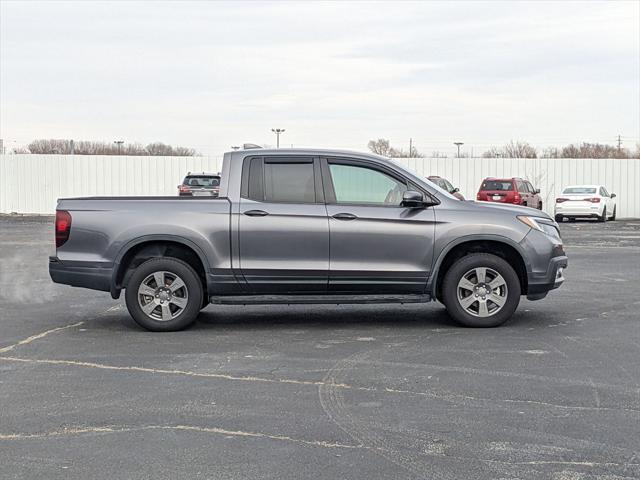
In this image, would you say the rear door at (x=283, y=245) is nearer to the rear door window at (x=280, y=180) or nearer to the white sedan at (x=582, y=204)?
the rear door window at (x=280, y=180)

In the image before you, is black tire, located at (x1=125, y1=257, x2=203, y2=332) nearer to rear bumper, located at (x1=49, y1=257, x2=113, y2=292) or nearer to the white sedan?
rear bumper, located at (x1=49, y1=257, x2=113, y2=292)

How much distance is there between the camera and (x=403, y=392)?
6.70 metres

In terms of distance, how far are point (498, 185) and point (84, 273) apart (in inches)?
1125

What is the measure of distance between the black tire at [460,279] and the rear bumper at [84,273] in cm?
352

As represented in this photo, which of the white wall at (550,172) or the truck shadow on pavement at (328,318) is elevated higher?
the white wall at (550,172)

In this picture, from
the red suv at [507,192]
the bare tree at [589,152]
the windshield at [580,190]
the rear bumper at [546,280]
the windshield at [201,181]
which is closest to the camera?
the rear bumper at [546,280]

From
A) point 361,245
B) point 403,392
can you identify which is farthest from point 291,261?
point 403,392

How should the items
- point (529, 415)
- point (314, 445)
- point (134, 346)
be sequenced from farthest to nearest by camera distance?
point (134, 346), point (529, 415), point (314, 445)

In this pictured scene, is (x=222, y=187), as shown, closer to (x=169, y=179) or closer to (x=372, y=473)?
(x=372, y=473)

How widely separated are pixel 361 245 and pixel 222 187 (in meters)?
1.58

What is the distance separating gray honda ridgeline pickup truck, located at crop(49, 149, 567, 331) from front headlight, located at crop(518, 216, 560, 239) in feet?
0.07

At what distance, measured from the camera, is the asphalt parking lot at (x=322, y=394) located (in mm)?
5070

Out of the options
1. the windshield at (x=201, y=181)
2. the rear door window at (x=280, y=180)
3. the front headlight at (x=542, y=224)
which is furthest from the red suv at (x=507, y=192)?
the rear door window at (x=280, y=180)

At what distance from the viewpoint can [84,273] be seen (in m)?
9.61
